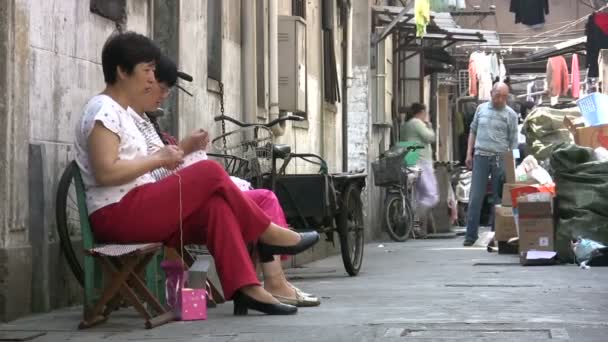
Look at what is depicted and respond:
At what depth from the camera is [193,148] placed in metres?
6.82

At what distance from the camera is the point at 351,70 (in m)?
19.2

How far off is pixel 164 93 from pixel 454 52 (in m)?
27.1

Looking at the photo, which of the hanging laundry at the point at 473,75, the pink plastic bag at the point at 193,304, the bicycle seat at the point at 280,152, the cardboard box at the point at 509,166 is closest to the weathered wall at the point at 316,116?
the cardboard box at the point at 509,166

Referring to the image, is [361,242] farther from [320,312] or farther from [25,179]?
[25,179]

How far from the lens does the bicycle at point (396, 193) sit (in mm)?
19484

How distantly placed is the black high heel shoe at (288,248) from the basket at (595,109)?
7.21 m

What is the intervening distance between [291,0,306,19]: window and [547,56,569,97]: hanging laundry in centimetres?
1651

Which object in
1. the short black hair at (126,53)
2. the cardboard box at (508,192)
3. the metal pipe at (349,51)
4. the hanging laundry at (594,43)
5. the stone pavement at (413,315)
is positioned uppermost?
the hanging laundry at (594,43)

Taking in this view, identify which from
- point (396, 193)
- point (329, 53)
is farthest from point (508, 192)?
point (396, 193)

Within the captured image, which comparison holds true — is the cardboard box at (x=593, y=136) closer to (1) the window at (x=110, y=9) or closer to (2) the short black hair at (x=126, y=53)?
(1) the window at (x=110, y=9)

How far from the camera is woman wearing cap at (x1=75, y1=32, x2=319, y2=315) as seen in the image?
6.44 meters

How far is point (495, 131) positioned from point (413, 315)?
30.3 feet

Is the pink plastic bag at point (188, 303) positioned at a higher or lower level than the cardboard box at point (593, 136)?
lower

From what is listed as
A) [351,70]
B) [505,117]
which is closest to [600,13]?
[351,70]
